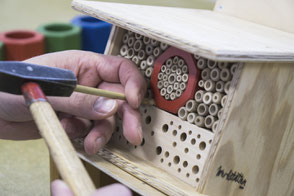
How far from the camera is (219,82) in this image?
23.8 inches

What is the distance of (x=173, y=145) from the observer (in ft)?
2.17

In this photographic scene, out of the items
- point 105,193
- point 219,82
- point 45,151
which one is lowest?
point 45,151

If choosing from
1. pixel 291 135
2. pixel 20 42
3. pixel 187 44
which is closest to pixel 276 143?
pixel 291 135

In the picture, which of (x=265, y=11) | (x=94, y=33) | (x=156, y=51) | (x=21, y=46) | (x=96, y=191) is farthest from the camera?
(x=94, y=33)

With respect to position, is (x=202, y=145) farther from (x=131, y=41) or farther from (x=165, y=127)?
(x=131, y=41)

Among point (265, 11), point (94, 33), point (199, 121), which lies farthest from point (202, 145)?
point (94, 33)

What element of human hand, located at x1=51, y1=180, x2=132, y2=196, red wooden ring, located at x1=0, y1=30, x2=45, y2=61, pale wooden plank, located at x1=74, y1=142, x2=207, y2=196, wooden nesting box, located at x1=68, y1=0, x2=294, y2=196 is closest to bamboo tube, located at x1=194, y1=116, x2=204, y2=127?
Result: wooden nesting box, located at x1=68, y1=0, x2=294, y2=196

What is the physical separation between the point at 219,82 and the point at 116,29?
25 cm

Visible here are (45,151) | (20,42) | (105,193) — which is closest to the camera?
(105,193)

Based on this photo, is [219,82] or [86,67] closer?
[219,82]

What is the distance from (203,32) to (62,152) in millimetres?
315

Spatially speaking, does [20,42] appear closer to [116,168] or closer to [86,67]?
[86,67]

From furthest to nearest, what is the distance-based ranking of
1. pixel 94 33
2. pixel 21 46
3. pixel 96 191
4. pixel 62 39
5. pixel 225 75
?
pixel 94 33
pixel 62 39
pixel 21 46
pixel 225 75
pixel 96 191

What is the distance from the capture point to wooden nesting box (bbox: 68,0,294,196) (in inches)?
22.4
